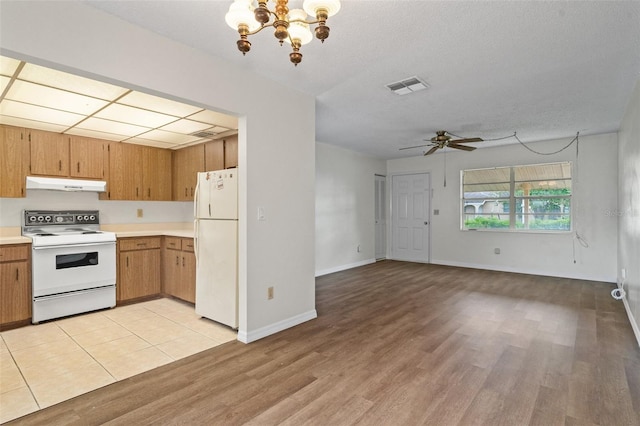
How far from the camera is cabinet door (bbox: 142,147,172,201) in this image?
471 centimetres

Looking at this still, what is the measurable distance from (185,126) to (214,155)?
0.58 metres

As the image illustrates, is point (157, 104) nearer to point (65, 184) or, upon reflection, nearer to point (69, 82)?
point (69, 82)

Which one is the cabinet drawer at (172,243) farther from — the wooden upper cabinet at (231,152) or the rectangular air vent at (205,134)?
the rectangular air vent at (205,134)

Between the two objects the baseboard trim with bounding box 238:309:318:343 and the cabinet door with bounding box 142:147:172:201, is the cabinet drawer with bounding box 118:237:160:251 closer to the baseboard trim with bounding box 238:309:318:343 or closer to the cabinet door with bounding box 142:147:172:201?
the cabinet door with bounding box 142:147:172:201

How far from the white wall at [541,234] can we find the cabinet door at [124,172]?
5568 mm

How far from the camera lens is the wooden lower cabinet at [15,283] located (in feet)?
10.5

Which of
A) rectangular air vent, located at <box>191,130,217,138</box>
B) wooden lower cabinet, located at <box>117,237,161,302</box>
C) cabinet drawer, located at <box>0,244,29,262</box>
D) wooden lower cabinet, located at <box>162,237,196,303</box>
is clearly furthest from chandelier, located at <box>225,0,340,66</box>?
wooden lower cabinet, located at <box>117,237,161,302</box>

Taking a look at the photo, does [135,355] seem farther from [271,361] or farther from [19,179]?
[19,179]

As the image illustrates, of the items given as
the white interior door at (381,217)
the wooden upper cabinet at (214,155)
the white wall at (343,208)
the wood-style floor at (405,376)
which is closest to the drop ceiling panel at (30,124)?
the wooden upper cabinet at (214,155)

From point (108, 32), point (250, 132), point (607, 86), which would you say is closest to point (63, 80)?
point (108, 32)

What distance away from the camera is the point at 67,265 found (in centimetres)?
355

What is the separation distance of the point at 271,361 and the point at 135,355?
115cm

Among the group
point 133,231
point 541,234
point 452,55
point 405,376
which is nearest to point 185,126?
point 133,231

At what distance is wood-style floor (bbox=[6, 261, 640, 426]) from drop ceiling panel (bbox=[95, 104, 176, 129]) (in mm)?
2390
